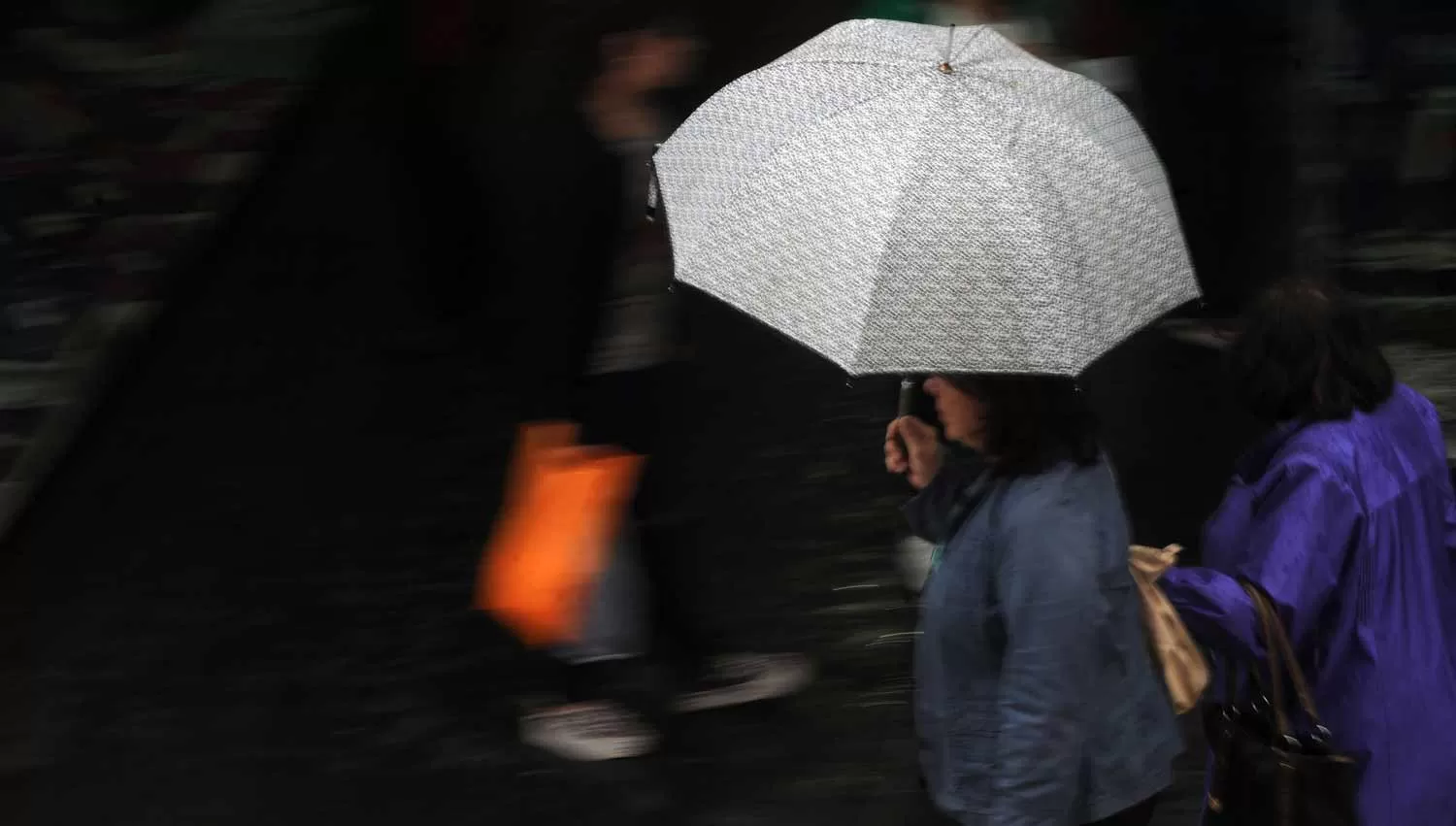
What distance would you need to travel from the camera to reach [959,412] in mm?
2535

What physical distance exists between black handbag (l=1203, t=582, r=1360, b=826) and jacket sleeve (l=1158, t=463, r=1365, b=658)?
27 mm

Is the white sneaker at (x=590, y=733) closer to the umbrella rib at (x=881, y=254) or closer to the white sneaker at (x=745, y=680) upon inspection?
the white sneaker at (x=745, y=680)

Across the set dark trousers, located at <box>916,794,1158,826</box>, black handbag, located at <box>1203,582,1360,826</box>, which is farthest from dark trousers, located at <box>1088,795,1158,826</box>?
black handbag, located at <box>1203,582,1360,826</box>

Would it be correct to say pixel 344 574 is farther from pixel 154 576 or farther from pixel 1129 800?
pixel 1129 800

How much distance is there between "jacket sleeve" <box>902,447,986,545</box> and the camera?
2650mm

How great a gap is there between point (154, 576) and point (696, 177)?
9.50ft

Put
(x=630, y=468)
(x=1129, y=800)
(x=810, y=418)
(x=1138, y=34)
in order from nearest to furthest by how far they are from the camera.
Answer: (x=1129, y=800)
(x=630, y=468)
(x=1138, y=34)
(x=810, y=418)

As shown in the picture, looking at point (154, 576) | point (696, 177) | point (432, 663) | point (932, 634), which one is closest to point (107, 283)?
point (154, 576)

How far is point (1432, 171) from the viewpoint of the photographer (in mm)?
4449

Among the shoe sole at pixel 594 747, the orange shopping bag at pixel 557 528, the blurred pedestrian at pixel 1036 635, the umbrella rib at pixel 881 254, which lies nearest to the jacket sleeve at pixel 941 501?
the blurred pedestrian at pixel 1036 635

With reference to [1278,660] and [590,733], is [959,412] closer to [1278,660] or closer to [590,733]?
[1278,660]

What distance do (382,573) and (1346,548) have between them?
10.5 feet

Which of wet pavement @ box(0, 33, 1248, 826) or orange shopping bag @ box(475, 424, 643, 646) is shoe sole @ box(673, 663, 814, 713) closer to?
wet pavement @ box(0, 33, 1248, 826)

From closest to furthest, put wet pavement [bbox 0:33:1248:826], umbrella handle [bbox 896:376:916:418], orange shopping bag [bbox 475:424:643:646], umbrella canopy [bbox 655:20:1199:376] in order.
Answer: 1. umbrella canopy [bbox 655:20:1199:376]
2. umbrella handle [bbox 896:376:916:418]
3. orange shopping bag [bbox 475:424:643:646]
4. wet pavement [bbox 0:33:1248:826]
